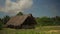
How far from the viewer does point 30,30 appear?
10.1 feet

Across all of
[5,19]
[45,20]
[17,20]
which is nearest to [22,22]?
[17,20]

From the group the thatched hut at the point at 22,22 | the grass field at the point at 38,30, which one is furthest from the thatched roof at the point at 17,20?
the grass field at the point at 38,30

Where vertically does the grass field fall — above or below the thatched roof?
below

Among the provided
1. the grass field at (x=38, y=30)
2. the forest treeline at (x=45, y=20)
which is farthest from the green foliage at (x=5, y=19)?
the grass field at (x=38, y=30)

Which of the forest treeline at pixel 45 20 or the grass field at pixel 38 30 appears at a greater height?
the forest treeline at pixel 45 20

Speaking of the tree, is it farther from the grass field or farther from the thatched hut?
the grass field

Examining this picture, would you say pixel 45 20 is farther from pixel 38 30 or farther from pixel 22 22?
pixel 22 22

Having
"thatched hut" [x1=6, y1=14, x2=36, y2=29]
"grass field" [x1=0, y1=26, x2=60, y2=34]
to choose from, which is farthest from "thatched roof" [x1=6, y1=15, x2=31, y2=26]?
"grass field" [x1=0, y1=26, x2=60, y2=34]

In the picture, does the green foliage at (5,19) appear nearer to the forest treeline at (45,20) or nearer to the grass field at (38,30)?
the forest treeline at (45,20)

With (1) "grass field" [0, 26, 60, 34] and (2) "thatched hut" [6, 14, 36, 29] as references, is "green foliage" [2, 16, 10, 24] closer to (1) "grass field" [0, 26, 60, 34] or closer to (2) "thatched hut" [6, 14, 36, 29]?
(2) "thatched hut" [6, 14, 36, 29]

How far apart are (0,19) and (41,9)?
846 mm

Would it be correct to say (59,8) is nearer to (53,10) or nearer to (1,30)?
(53,10)

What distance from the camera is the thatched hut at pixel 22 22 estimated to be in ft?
9.98

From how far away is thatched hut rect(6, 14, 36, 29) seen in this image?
3041 millimetres
